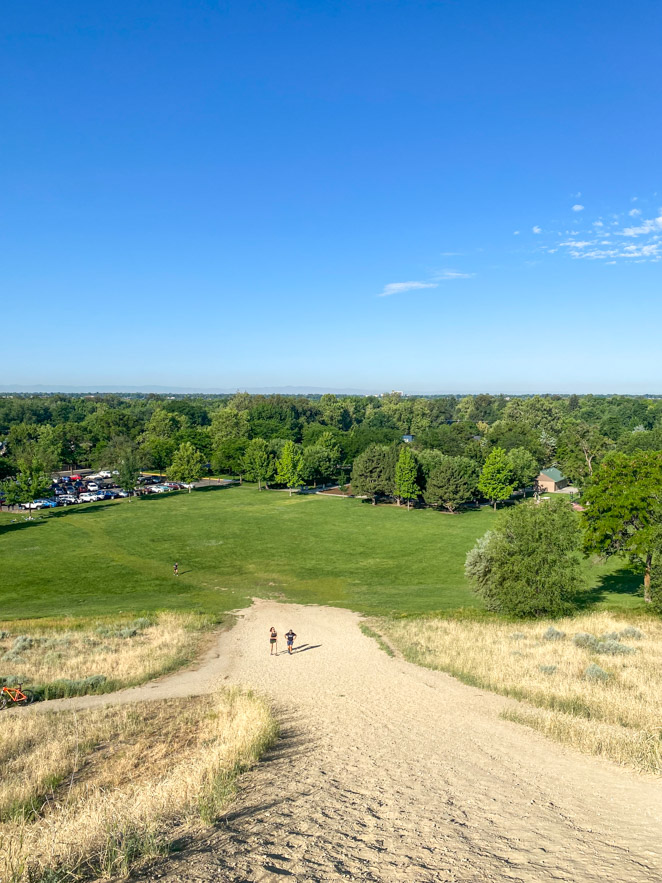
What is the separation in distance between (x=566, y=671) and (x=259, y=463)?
2912 inches

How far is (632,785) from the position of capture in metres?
11.4

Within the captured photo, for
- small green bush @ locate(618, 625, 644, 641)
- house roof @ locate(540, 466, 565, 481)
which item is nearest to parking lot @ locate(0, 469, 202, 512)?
house roof @ locate(540, 466, 565, 481)

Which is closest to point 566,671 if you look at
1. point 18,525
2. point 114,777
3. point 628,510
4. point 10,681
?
point 114,777

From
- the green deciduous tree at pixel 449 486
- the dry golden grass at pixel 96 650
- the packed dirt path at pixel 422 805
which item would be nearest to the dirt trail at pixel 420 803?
the packed dirt path at pixel 422 805

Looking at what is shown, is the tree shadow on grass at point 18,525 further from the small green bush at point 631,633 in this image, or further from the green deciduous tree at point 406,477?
the small green bush at point 631,633

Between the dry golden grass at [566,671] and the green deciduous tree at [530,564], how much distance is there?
5.41 feet

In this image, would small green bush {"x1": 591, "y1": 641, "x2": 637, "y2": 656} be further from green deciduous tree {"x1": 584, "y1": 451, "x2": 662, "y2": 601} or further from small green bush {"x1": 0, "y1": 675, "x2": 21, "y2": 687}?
small green bush {"x1": 0, "y1": 675, "x2": 21, "y2": 687}

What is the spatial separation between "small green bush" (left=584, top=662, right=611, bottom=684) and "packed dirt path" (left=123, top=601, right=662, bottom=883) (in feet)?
13.6

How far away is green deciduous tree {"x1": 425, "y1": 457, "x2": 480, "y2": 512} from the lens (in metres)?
74.9

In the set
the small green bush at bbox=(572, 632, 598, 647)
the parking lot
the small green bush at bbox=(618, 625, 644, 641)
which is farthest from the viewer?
the parking lot

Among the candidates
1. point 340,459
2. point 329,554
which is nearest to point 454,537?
point 329,554

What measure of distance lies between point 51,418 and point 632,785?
20204 cm

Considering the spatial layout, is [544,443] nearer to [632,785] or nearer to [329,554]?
[329,554]

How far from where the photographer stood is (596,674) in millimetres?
19844
